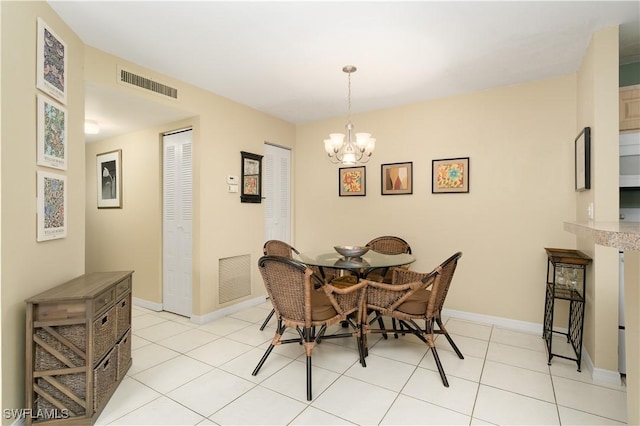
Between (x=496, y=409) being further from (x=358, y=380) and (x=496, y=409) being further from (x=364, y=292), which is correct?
(x=364, y=292)

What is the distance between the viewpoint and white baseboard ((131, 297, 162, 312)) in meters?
4.02

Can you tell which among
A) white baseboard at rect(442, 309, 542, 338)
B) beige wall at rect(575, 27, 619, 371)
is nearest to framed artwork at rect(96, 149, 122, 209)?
white baseboard at rect(442, 309, 542, 338)

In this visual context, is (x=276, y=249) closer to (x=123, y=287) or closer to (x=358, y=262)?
(x=358, y=262)

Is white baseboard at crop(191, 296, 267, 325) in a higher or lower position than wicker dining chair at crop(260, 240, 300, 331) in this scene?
lower

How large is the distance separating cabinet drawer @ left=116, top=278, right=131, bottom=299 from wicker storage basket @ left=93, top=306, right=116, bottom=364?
13cm

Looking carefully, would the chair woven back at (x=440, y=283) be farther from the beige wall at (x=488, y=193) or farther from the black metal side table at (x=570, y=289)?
the beige wall at (x=488, y=193)

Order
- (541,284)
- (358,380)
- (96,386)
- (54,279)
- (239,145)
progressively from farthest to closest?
1. (239,145)
2. (541,284)
3. (358,380)
4. (54,279)
5. (96,386)

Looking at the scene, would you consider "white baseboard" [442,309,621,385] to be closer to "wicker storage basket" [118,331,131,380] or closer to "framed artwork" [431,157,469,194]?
"framed artwork" [431,157,469,194]

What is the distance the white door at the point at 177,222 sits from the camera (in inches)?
147

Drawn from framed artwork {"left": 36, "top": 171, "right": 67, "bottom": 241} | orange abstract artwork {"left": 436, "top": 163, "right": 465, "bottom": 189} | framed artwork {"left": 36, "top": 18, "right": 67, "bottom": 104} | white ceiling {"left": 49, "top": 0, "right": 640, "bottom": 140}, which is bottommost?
framed artwork {"left": 36, "top": 171, "right": 67, "bottom": 241}

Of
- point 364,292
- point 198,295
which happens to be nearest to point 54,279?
point 198,295

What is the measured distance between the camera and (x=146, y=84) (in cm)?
304

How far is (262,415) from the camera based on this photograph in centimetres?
195

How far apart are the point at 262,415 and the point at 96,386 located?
1.03 meters
